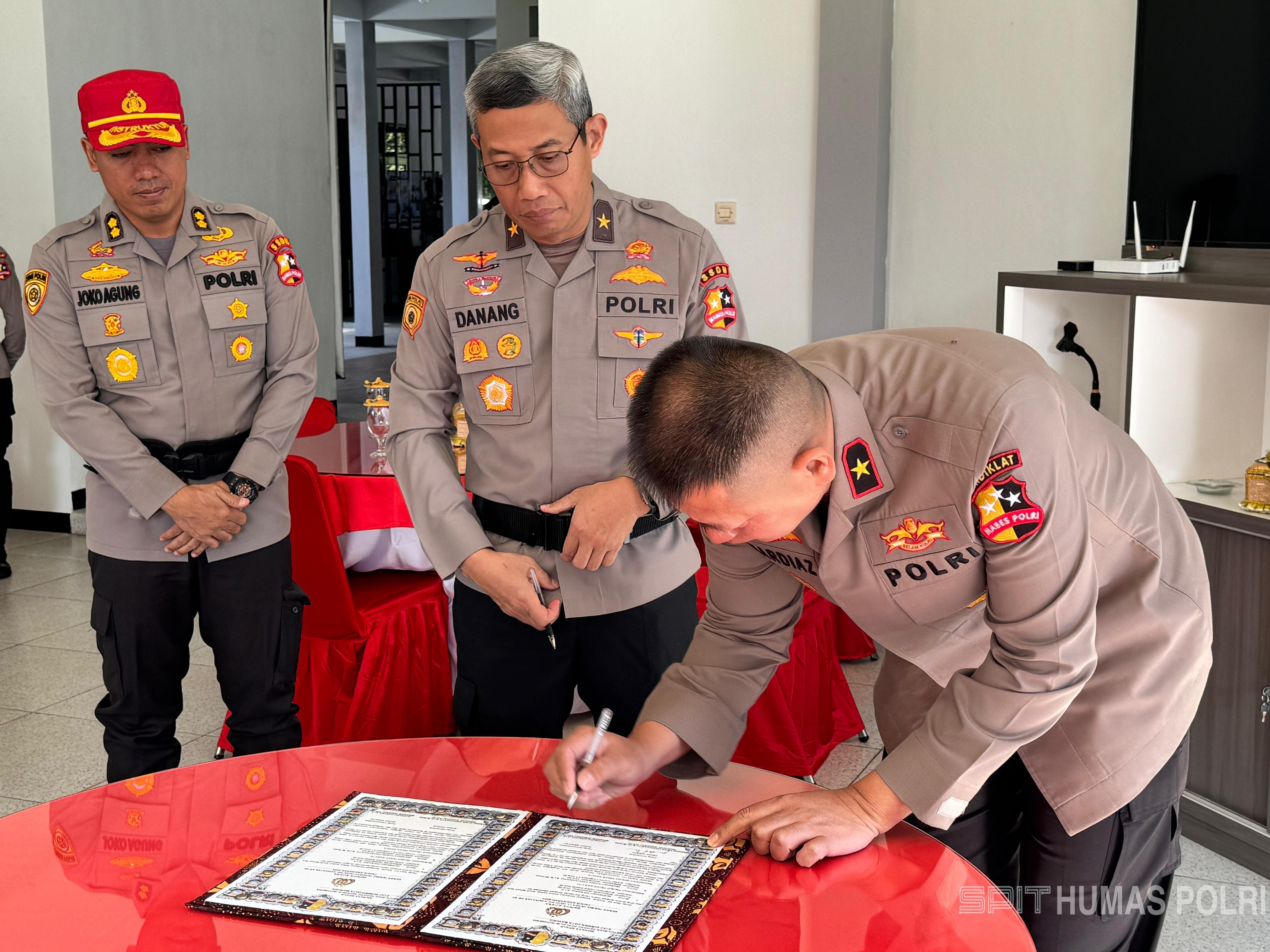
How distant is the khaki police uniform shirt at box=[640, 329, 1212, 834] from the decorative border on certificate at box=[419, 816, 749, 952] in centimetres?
18

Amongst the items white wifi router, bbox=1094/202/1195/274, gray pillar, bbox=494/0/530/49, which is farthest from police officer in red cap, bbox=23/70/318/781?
gray pillar, bbox=494/0/530/49

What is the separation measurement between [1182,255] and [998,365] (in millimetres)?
2362

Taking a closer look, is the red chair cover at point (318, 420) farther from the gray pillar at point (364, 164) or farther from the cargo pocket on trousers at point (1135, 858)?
the gray pillar at point (364, 164)

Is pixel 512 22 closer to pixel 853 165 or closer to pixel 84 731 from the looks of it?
pixel 853 165

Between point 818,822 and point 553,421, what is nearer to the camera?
point 818,822

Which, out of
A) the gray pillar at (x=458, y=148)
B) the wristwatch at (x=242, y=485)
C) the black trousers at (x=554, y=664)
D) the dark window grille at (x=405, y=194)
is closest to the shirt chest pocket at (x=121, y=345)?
the wristwatch at (x=242, y=485)

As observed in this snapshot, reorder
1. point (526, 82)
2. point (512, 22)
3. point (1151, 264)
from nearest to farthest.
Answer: point (526, 82) → point (1151, 264) → point (512, 22)

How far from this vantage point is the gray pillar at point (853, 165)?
469cm

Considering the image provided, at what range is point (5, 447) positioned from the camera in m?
5.01

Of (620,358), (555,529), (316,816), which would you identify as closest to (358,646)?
(555,529)

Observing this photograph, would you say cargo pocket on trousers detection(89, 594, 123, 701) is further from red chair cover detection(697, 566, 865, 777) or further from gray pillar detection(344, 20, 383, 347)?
gray pillar detection(344, 20, 383, 347)

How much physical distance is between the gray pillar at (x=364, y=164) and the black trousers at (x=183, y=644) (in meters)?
11.3

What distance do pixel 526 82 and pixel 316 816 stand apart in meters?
1.14

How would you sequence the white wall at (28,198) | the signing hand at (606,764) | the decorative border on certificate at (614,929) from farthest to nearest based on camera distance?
the white wall at (28,198)
the signing hand at (606,764)
the decorative border on certificate at (614,929)
